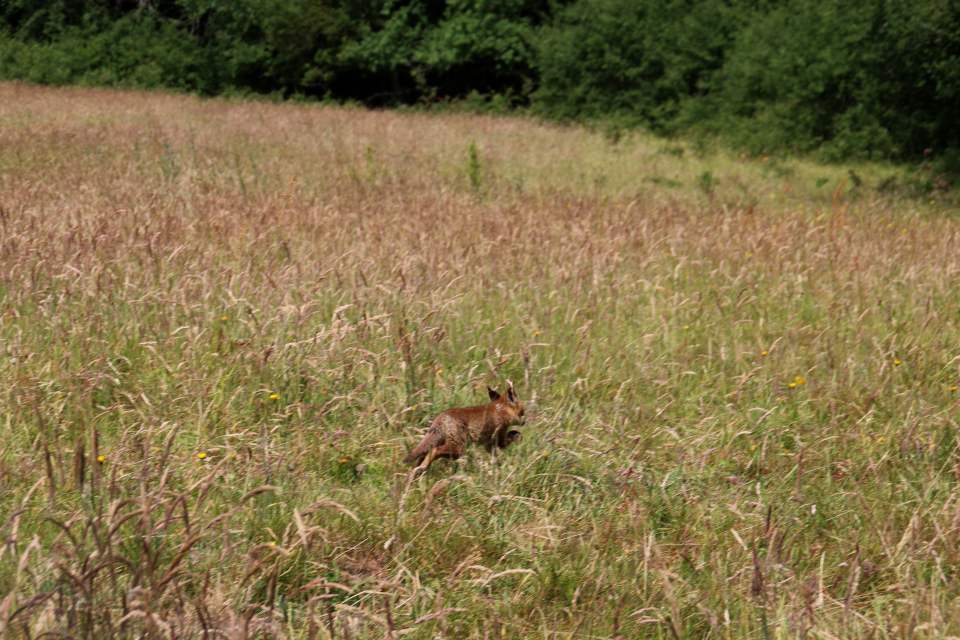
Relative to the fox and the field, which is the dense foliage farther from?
the fox

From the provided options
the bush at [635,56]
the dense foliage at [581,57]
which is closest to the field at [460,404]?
the dense foliage at [581,57]

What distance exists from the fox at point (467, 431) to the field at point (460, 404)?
0.34 ft

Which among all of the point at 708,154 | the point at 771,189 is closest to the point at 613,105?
the point at 708,154

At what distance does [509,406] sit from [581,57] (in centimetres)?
1971

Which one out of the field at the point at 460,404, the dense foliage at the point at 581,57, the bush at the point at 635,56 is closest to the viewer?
the field at the point at 460,404

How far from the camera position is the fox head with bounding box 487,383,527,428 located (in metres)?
2.72

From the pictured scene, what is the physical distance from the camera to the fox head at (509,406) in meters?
2.72

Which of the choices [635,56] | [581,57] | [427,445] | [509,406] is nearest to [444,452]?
[427,445]

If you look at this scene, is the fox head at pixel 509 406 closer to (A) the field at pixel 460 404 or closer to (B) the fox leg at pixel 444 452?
(A) the field at pixel 460 404

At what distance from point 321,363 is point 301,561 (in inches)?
44.5

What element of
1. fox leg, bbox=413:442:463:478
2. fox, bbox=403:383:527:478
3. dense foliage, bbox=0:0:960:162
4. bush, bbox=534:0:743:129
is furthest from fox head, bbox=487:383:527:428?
bush, bbox=534:0:743:129

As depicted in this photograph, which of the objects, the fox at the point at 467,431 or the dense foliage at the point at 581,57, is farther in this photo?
the dense foliage at the point at 581,57

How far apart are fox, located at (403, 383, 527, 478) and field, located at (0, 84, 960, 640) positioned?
0.10 meters

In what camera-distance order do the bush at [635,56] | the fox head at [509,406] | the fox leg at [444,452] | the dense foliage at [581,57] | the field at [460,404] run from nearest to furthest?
the field at [460,404] → the fox leg at [444,452] → the fox head at [509,406] → the dense foliage at [581,57] → the bush at [635,56]
